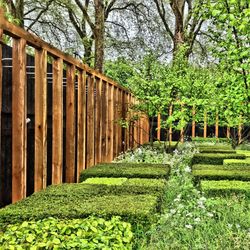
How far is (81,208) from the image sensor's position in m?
4.30

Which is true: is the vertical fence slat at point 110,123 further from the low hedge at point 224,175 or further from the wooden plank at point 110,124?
the low hedge at point 224,175

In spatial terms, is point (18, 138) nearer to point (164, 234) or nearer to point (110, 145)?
point (164, 234)

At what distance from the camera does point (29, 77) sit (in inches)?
278

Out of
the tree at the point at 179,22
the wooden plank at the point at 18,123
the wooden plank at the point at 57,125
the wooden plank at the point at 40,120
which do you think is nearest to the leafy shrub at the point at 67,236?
the wooden plank at the point at 18,123

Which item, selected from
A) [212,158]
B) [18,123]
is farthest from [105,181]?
[212,158]

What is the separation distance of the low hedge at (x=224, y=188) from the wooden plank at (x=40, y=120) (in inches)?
77.2

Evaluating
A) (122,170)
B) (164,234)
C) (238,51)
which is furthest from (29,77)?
(164,234)

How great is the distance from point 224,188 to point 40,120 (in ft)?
7.62

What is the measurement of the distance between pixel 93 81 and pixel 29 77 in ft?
7.43

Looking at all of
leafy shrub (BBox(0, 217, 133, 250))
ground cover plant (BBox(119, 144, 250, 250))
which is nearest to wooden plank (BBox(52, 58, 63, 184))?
ground cover plant (BBox(119, 144, 250, 250))

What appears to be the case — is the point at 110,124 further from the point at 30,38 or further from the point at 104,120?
the point at 30,38

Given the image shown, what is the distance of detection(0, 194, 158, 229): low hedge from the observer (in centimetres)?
405

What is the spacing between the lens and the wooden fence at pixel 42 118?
501cm

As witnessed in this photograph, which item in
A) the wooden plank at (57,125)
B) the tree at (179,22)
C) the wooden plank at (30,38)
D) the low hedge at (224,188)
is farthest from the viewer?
the tree at (179,22)
